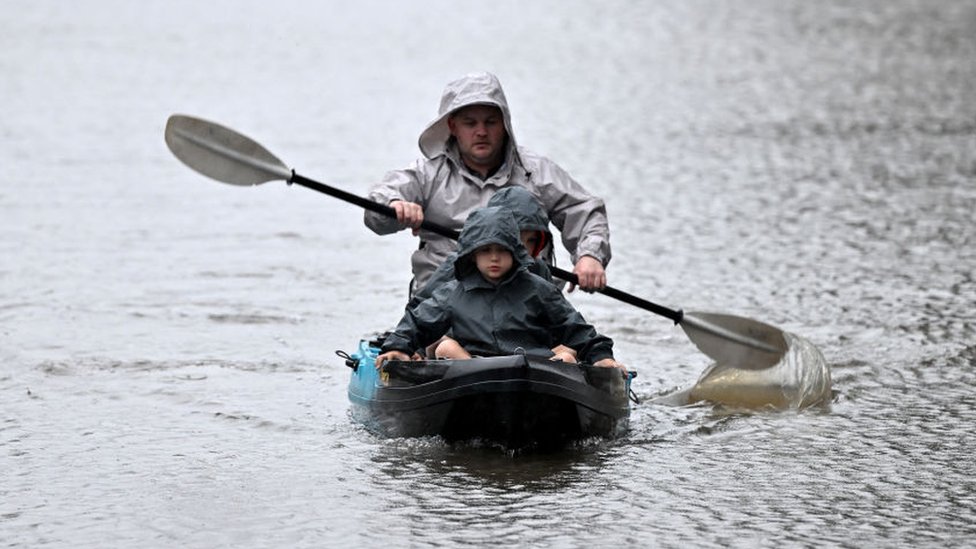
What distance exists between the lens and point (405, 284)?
47.0 feet

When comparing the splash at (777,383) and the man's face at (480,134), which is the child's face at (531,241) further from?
the splash at (777,383)

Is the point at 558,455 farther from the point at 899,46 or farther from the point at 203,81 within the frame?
the point at 899,46

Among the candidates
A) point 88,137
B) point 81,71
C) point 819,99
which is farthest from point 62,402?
point 81,71

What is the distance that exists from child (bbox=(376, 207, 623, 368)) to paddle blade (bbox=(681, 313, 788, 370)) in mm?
1792

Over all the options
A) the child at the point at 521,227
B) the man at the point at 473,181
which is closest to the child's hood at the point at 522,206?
the child at the point at 521,227

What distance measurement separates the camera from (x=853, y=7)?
40.9 meters

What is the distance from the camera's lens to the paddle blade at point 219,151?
35.0 feet

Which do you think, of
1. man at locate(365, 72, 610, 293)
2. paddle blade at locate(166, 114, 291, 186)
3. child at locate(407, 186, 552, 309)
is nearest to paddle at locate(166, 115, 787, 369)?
paddle blade at locate(166, 114, 291, 186)

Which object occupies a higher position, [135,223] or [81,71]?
[81,71]

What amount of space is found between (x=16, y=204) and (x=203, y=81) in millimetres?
10840

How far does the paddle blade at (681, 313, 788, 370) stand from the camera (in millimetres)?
10938

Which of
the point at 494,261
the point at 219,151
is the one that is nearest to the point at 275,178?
the point at 219,151

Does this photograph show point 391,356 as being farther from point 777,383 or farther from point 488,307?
point 777,383

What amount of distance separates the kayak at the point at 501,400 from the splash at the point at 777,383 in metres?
1.40
